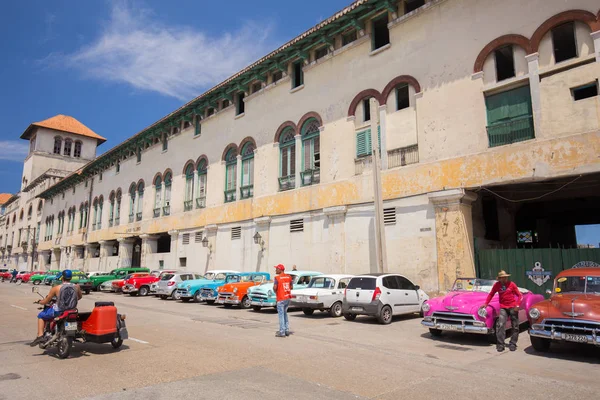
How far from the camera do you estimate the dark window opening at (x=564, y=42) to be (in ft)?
47.8

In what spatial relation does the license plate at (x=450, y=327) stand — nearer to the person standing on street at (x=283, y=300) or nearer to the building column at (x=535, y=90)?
the person standing on street at (x=283, y=300)

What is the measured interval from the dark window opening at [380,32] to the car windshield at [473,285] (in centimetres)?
1306

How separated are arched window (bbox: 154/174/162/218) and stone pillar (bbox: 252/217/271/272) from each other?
14525 millimetres

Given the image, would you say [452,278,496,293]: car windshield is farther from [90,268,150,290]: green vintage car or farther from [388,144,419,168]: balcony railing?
[90,268,150,290]: green vintage car

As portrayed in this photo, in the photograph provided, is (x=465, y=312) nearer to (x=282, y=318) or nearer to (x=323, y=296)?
(x=282, y=318)

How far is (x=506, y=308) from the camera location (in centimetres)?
926

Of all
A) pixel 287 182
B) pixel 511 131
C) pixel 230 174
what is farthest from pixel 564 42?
pixel 230 174

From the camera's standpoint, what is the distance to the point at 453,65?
17062mm

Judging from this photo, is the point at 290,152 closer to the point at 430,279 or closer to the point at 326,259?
the point at 326,259

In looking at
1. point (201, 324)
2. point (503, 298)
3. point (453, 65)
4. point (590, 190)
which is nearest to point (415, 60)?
point (453, 65)

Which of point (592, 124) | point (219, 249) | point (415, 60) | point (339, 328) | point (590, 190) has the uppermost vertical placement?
point (415, 60)

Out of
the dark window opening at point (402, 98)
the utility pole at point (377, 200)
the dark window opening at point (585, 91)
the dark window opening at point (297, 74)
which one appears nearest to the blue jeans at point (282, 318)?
the utility pole at point (377, 200)

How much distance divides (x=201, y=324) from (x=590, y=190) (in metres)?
16.8

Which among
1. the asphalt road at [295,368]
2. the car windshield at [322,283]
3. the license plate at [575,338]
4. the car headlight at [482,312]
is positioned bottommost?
the asphalt road at [295,368]
